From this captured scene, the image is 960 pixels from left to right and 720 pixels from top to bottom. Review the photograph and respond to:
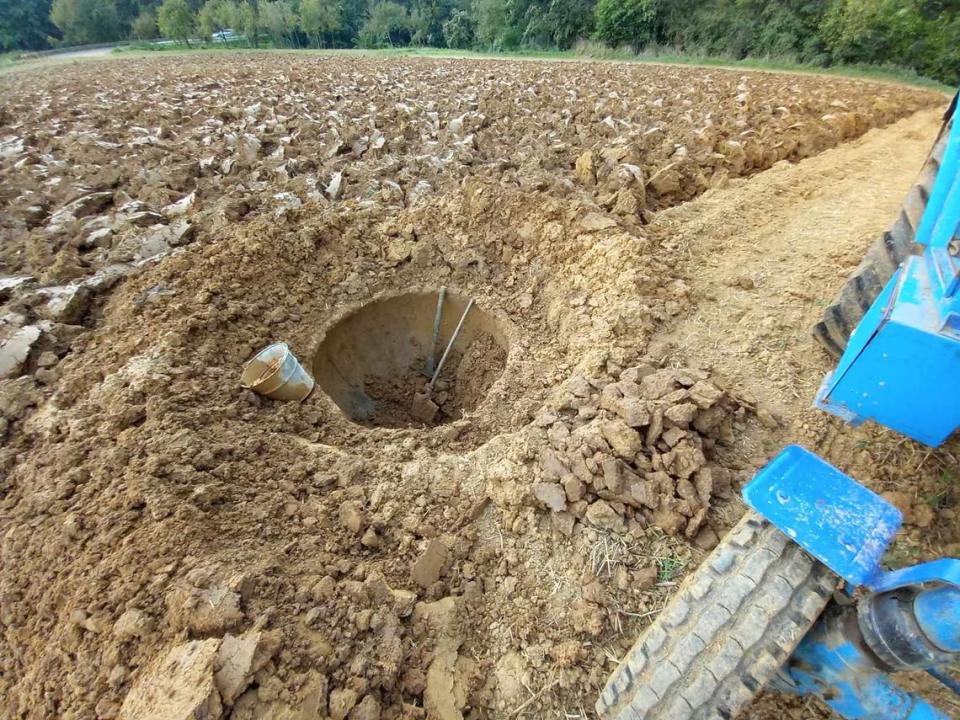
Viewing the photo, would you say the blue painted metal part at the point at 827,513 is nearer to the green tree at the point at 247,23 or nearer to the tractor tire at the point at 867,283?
the tractor tire at the point at 867,283

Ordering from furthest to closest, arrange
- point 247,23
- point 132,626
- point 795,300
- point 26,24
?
point 26,24 → point 247,23 → point 795,300 → point 132,626

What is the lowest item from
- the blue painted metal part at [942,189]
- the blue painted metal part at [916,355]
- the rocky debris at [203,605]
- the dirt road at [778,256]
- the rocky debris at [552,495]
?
the rocky debris at [203,605]

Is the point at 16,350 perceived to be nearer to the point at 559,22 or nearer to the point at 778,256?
the point at 778,256

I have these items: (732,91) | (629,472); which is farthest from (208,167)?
(732,91)

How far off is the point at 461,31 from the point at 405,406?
31.1m

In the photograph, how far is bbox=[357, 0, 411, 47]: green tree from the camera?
31.1 meters

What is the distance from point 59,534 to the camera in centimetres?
238

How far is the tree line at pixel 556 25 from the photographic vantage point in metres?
14.9

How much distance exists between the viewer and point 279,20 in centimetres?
3069

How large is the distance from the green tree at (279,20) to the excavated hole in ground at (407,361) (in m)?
34.9

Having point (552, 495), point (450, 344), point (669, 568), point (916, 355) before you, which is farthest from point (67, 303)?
point (916, 355)

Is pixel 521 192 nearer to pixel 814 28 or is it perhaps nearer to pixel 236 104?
pixel 236 104

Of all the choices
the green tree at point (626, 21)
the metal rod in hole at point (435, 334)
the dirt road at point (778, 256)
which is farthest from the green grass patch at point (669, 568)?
the green tree at point (626, 21)

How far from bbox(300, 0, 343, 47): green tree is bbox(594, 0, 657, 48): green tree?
19.1 m
